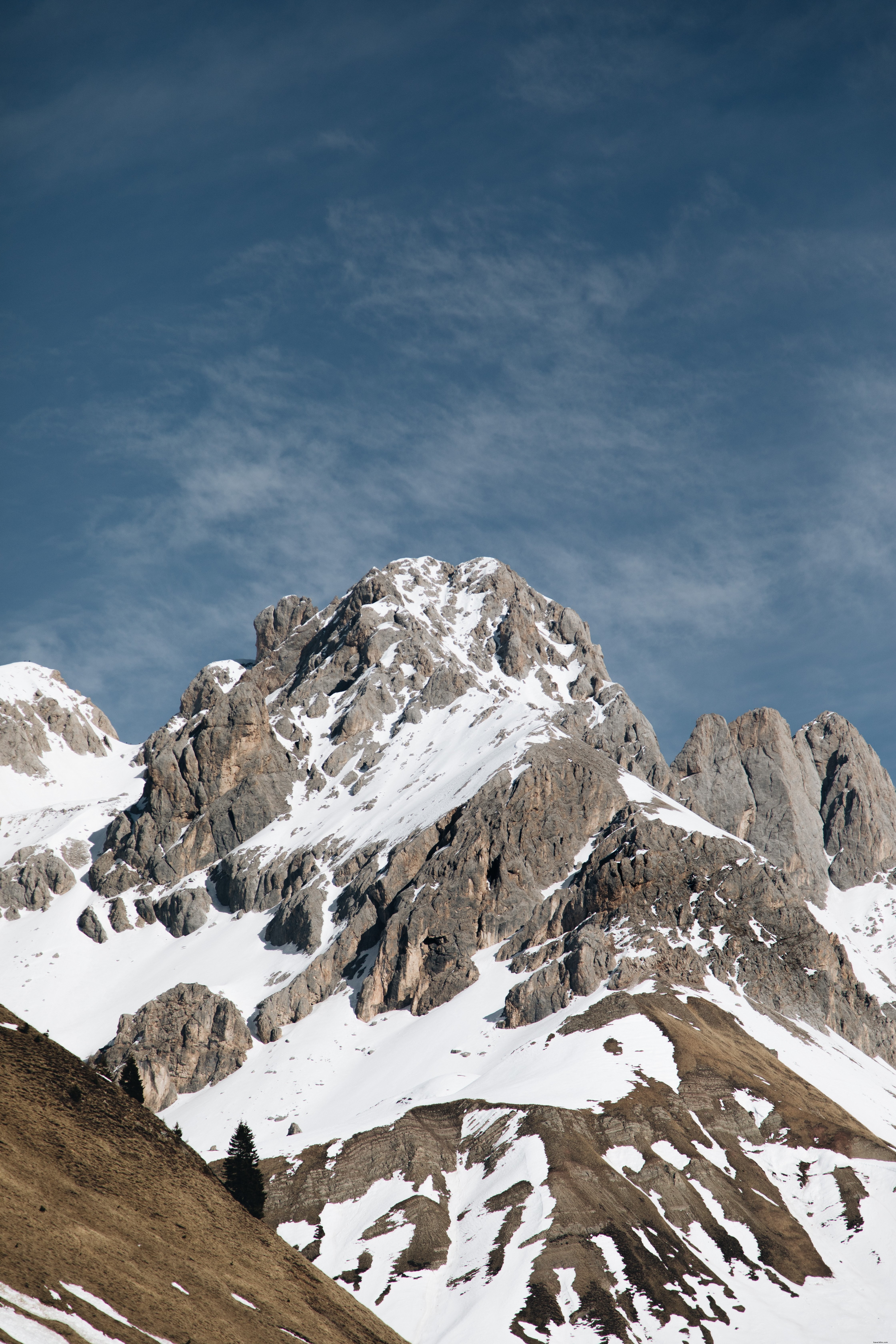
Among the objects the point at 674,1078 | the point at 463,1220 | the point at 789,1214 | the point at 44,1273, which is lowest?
the point at 44,1273

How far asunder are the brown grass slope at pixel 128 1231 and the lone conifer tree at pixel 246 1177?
3454cm

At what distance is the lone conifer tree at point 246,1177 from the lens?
96.1m

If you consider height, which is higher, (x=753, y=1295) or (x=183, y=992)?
(x=183, y=992)

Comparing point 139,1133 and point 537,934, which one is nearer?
point 139,1133

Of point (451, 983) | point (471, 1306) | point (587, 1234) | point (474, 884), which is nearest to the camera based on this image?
point (471, 1306)

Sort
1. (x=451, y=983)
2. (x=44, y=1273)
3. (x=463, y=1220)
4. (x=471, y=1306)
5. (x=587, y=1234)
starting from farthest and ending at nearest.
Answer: (x=451, y=983)
(x=463, y=1220)
(x=587, y=1234)
(x=471, y=1306)
(x=44, y=1273)

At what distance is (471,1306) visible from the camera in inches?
3738

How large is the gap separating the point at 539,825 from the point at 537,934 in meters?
22.8

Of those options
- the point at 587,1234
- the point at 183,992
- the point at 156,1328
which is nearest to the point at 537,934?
the point at 183,992

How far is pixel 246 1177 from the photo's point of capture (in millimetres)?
96875

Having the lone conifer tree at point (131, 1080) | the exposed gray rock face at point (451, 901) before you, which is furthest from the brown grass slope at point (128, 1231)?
the exposed gray rock face at point (451, 901)

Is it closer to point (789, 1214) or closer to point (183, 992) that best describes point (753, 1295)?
point (789, 1214)

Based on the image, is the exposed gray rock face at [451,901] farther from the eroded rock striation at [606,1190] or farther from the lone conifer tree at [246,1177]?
the lone conifer tree at [246,1177]

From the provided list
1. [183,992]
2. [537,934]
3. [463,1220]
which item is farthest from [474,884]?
[463,1220]
